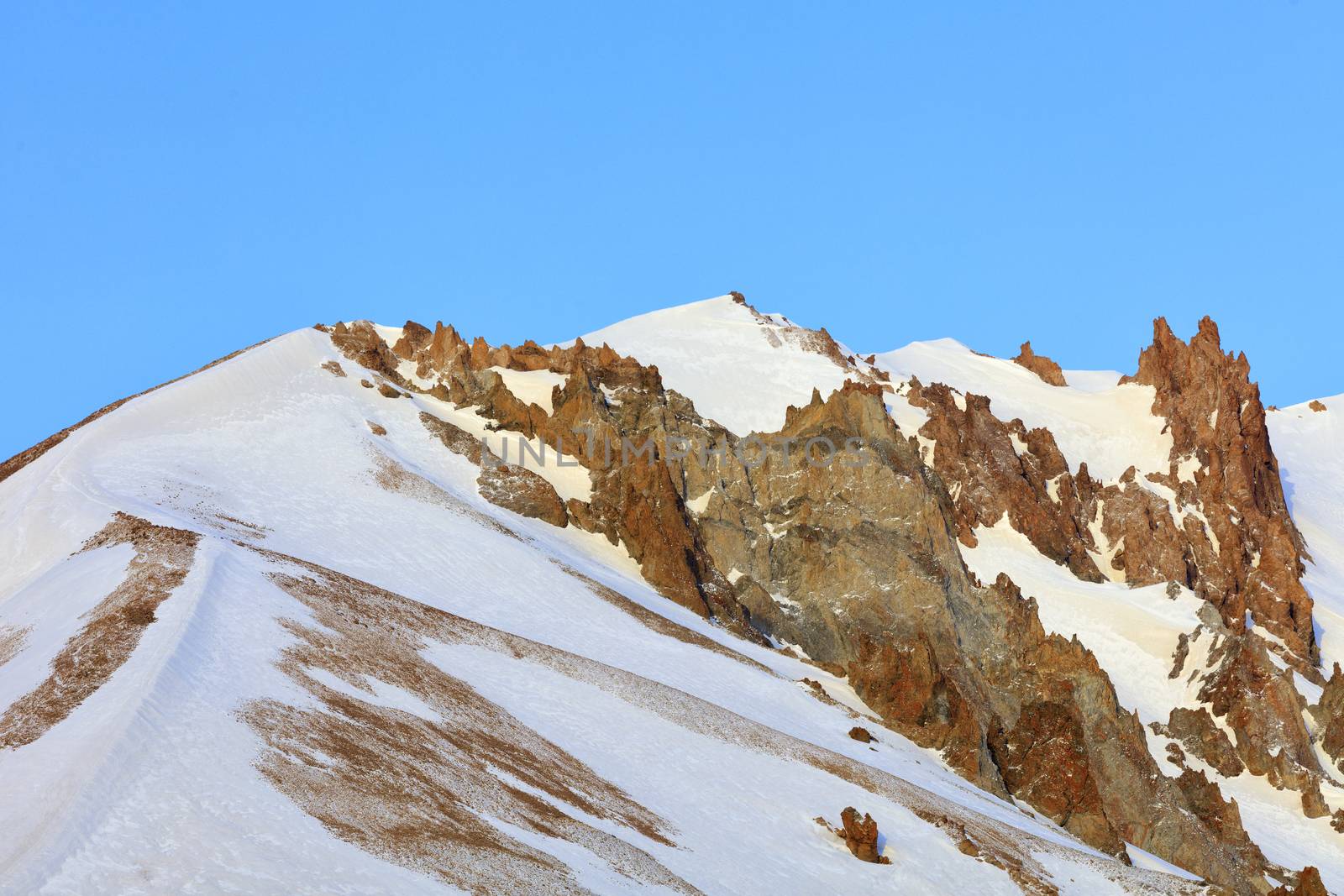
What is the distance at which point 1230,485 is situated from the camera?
336 feet

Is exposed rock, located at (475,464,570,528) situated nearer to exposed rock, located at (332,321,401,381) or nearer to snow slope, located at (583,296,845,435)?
exposed rock, located at (332,321,401,381)

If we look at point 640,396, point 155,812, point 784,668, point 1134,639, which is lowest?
point 155,812

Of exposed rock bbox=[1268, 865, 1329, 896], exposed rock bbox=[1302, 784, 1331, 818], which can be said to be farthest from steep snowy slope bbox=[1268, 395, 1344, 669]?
exposed rock bbox=[1268, 865, 1329, 896]

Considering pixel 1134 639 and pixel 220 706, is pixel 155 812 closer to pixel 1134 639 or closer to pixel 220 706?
pixel 220 706

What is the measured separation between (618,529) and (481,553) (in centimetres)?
1285

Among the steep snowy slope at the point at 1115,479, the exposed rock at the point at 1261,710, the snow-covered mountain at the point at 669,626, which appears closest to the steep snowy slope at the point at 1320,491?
the steep snowy slope at the point at 1115,479

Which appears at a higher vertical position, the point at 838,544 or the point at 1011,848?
the point at 838,544

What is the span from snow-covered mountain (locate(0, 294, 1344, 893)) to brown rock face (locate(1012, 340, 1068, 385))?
1.09ft

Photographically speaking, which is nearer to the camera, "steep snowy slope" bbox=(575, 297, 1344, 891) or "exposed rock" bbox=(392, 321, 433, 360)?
"steep snowy slope" bbox=(575, 297, 1344, 891)

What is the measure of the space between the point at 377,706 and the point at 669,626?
27.4 m

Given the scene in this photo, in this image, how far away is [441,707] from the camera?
42.3 metres

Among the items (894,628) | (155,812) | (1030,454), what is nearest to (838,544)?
(894,628)

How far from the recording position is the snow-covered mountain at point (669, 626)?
107ft

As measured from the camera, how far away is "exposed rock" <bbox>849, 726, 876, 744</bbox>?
194ft
